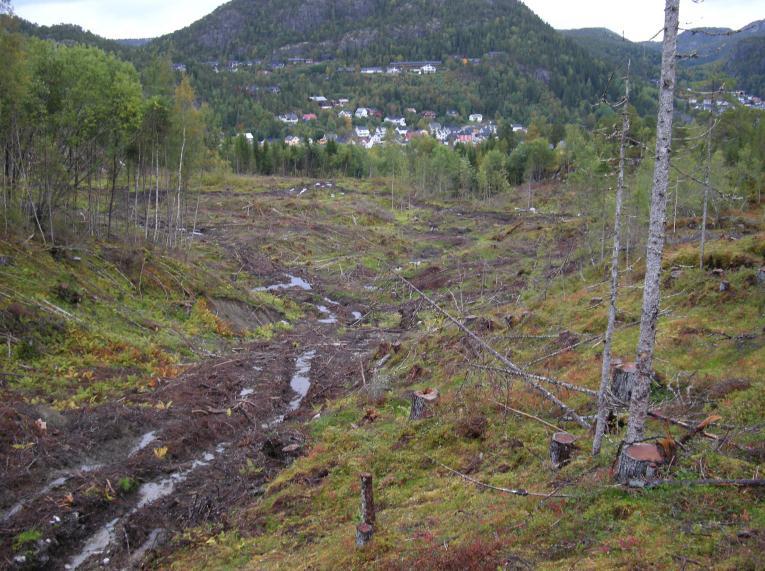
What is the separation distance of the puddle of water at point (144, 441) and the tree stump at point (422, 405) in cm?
741

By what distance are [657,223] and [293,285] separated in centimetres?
3593

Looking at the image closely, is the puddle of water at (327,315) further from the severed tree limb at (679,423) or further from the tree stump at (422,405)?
the severed tree limb at (679,423)

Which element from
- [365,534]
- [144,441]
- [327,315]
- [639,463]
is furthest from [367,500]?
[327,315]

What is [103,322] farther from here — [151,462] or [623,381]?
[623,381]

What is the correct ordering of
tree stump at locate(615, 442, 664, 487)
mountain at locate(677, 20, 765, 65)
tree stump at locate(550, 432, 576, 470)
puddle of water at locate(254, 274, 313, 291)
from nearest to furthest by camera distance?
mountain at locate(677, 20, 765, 65) → tree stump at locate(615, 442, 664, 487) → tree stump at locate(550, 432, 576, 470) → puddle of water at locate(254, 274, 313, 291)

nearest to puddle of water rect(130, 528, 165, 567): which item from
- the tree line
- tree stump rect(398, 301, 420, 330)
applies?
tree stump rect(398, 301, 420, 330)

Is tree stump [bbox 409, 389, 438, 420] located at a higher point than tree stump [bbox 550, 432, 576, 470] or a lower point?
lower

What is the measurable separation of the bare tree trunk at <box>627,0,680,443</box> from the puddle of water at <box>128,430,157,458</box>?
41.9 ft

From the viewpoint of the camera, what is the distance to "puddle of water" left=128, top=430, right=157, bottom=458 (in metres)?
15.4

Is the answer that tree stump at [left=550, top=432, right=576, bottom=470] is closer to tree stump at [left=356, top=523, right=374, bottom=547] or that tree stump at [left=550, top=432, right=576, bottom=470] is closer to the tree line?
tree stump at [left=356, top=523, right=374, bottom=547]

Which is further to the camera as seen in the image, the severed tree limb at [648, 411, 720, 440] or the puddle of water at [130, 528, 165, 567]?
the puddle of water at [130, 528, 165, 567]

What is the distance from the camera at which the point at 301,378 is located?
23.7m

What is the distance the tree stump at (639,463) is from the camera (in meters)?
7.86

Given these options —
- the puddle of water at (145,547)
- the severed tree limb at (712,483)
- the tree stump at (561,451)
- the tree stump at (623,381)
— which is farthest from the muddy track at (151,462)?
the severed tree limb at (712,483)
